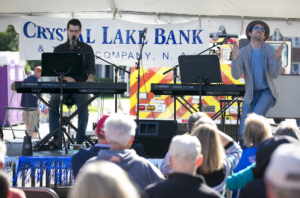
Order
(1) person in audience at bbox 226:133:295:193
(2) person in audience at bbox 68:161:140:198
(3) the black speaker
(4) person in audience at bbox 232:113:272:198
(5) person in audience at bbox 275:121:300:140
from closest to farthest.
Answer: (2) person in audience at bbox 68:161:140:198 → (1) person in audience at bbox 226:133:295:193 → (5) person in audience at bbox 275:121:300:140 → (4) person in audience at bbox 232:113:272:198 → (3) the black speaker

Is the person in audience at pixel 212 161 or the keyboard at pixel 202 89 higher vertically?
the keyboard at pixel 202 89

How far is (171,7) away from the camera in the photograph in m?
6.96

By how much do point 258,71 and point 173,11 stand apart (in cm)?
249

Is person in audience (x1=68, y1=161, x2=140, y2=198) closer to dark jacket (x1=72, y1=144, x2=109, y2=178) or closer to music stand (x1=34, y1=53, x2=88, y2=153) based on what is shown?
dark jacket (x1=72, y1=144, x2=109, y2=178)

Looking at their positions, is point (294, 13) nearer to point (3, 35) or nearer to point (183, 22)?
point (183, 22)

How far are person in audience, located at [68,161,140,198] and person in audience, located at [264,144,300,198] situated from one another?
1.71ft

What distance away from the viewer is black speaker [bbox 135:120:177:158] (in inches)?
196

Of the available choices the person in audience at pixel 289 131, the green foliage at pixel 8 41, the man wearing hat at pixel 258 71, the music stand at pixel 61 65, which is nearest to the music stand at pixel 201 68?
the man wearing hat at pixel 258 71

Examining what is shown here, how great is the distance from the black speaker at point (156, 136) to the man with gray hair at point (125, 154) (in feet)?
7.77

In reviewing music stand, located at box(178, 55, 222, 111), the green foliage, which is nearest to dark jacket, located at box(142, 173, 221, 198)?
music stand, located at box(178, 55, 222, 111)

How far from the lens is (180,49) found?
24.4 feet

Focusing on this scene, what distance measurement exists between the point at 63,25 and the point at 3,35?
3180 cm

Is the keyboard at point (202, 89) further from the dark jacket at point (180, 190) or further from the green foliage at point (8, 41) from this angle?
the green foliage at point (8, 41)

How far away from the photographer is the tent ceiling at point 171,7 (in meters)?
6.50
